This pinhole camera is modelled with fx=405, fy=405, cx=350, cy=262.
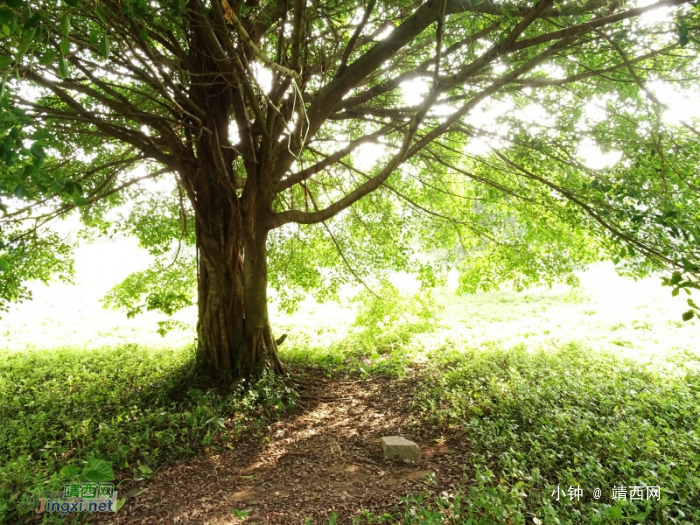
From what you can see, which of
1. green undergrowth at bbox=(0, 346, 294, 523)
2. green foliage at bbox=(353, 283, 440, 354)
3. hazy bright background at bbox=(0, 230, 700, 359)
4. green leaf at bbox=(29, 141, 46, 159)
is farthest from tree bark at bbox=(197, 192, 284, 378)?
green leaf at bbox=(29, 141, 46, 159)

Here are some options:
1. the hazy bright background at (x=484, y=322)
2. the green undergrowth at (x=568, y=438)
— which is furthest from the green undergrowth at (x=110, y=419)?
the green undergrowth at (x=568, y=438)

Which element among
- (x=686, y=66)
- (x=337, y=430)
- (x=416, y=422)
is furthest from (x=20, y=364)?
(x=686, y=66)

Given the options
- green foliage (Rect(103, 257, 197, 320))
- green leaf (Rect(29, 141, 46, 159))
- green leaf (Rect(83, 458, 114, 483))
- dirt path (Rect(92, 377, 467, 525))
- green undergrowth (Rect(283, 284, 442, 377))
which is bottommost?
dirt path (Rect(92, 377, 467, 525))

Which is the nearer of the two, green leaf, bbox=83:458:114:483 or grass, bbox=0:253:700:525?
grass, bbox=0:253:700:525

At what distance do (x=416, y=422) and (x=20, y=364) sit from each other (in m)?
7.19

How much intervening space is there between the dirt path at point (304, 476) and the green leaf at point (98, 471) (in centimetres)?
21

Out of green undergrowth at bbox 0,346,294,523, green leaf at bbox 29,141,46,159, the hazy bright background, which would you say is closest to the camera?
green leaf at bbox 29,141,46,159

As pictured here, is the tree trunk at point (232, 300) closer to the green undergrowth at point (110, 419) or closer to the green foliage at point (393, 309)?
the green undergrowth at point (110, 419)

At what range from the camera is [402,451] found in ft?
13.2

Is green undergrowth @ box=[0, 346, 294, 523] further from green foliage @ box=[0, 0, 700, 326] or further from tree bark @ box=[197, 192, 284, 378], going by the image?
green foliage @ box=[0, 0, 700, 326]

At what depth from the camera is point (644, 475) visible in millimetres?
3330

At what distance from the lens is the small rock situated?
3996 millimetres

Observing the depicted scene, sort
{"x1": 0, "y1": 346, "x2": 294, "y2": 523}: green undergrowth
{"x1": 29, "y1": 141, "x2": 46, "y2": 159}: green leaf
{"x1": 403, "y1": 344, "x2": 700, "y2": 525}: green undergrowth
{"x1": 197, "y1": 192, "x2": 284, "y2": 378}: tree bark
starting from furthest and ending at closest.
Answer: {"x1": 197, "y1": 192, "x2": 284, "y2": 378}: tree bark, {"x1": 0, "y1": 346, "x2": 294, "y2": 523}: green undergrowth, {"x1": 403, "y1": 344, "x2": 700, "y2": 525}: green undergrowth, {"x1": 29, "y1": 141, "x2": 46, "y2": 159}: green leaf

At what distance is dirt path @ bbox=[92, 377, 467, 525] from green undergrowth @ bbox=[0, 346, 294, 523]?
1.00 ft
